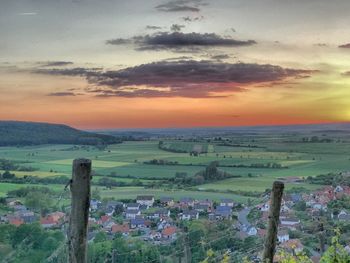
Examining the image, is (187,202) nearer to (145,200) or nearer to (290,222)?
(145,200)

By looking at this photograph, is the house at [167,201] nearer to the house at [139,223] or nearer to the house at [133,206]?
the house at [133,206]

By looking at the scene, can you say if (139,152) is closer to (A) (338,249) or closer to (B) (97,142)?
(B) (97,142)

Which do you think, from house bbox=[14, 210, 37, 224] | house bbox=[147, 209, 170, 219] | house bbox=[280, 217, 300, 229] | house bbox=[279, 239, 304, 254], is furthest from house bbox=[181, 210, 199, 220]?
house bbox=[279, 239, 304, 254]

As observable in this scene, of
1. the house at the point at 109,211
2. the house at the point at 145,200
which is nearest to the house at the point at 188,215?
the house at the point at 109,211

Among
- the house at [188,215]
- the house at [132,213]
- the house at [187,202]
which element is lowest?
the house at [132,213]

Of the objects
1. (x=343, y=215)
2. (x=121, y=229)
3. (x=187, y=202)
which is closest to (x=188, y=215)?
(x=121, y=229)

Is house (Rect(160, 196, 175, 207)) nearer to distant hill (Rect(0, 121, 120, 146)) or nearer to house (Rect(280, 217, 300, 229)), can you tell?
distant hill (Rect(0, 121, 120, 146))
